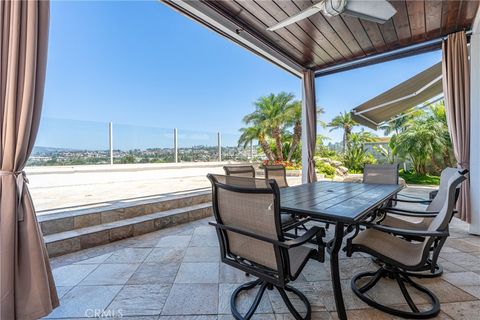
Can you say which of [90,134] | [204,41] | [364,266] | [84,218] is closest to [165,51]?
[204,41]

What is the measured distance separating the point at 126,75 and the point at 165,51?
205 cm

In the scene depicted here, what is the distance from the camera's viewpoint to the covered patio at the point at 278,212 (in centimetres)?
151

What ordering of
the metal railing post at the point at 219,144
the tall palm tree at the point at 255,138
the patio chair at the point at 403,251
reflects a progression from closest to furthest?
the patio chair at the point at 403,251 → the metal railing post at the point at 219,144 → the tall palm tree at the point at 255,138

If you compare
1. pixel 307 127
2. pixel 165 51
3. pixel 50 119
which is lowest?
pixel 307 127

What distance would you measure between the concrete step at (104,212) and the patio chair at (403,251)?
308cm

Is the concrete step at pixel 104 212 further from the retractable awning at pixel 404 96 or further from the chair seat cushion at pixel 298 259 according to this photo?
the retractable awning at pixel 404 96

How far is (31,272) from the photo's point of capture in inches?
58.0

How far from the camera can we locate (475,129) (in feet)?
10.6

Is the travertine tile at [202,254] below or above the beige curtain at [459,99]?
below

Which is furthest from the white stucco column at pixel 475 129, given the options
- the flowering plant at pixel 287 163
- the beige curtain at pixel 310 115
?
the flowering plant at pixel 287 163

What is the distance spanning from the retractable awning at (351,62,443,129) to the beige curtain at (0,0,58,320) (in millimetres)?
5495

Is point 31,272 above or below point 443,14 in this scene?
below

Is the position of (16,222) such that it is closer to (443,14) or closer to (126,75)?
(443,14)

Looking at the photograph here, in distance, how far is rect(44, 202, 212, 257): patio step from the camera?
2641mm
